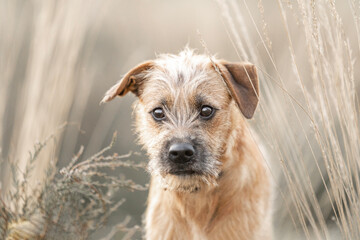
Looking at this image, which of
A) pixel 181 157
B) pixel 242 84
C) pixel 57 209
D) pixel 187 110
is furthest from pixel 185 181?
pixel 57 209

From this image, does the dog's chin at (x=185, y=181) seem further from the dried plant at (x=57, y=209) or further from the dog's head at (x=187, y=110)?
the dried plant at (x=57, y=209)

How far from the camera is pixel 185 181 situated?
2.59 meters

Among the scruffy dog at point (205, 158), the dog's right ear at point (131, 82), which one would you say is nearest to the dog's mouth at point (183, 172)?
the scruffy dog at point (205, 158)

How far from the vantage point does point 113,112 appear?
4824mm

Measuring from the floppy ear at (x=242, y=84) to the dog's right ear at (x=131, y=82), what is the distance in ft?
1.73

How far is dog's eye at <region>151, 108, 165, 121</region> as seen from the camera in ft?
9.37

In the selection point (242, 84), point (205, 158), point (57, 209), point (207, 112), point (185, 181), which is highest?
point (242, 84)

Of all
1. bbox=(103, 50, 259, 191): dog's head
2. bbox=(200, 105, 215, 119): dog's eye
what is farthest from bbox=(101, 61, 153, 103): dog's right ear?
bbox=(200, 105, 215, 119): dog's eye

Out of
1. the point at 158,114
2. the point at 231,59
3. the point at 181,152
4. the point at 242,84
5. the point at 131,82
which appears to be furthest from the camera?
the point at 231,59

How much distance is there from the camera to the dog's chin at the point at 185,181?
255 cm

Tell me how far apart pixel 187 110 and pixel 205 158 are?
1.20 ft

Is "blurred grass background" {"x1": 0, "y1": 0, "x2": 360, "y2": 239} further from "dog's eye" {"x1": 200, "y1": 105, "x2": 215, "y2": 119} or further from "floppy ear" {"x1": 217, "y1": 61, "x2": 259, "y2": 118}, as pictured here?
"dog's eye" {"x1": 200, "y1": 105, "x2": 215, "y2": 119}

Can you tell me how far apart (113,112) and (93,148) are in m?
0.64

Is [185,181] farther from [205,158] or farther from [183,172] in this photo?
[205,158]
